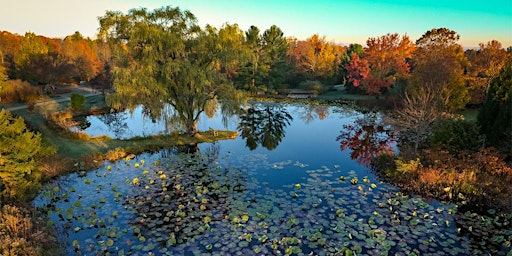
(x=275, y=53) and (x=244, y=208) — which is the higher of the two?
(x=275, y=53)

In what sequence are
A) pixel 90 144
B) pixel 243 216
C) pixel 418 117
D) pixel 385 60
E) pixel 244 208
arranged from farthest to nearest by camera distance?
pixel 385 60 → pixel 90 144 → pixel 418 117 → pixel 244 208 → pixel 243 216

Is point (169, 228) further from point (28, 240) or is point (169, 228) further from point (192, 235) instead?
point (28, 240)

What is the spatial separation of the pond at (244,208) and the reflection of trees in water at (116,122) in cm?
787

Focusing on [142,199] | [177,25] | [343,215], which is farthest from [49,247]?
[177,25]

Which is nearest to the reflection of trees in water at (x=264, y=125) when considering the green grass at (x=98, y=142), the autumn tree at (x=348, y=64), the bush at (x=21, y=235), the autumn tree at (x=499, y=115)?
the green grass at (x=98, y=142)

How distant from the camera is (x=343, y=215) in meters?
12.8

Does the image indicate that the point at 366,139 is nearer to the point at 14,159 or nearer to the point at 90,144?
the point at 90,144

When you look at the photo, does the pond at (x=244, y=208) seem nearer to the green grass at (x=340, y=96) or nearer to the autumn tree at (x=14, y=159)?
the autumn tree at (x=14, y=159)

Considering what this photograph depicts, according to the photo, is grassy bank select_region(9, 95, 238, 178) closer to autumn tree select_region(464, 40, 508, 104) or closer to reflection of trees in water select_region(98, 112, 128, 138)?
reflection of trees in water select_region(98, 112, 128, 138)

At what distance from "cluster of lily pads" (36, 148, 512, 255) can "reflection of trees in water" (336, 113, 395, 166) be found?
4.46 m

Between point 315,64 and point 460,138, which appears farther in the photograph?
point 315,64

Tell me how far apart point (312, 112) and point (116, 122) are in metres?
21.7

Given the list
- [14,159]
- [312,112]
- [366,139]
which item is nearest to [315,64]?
[312,112]

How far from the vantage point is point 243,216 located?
41.2ft
